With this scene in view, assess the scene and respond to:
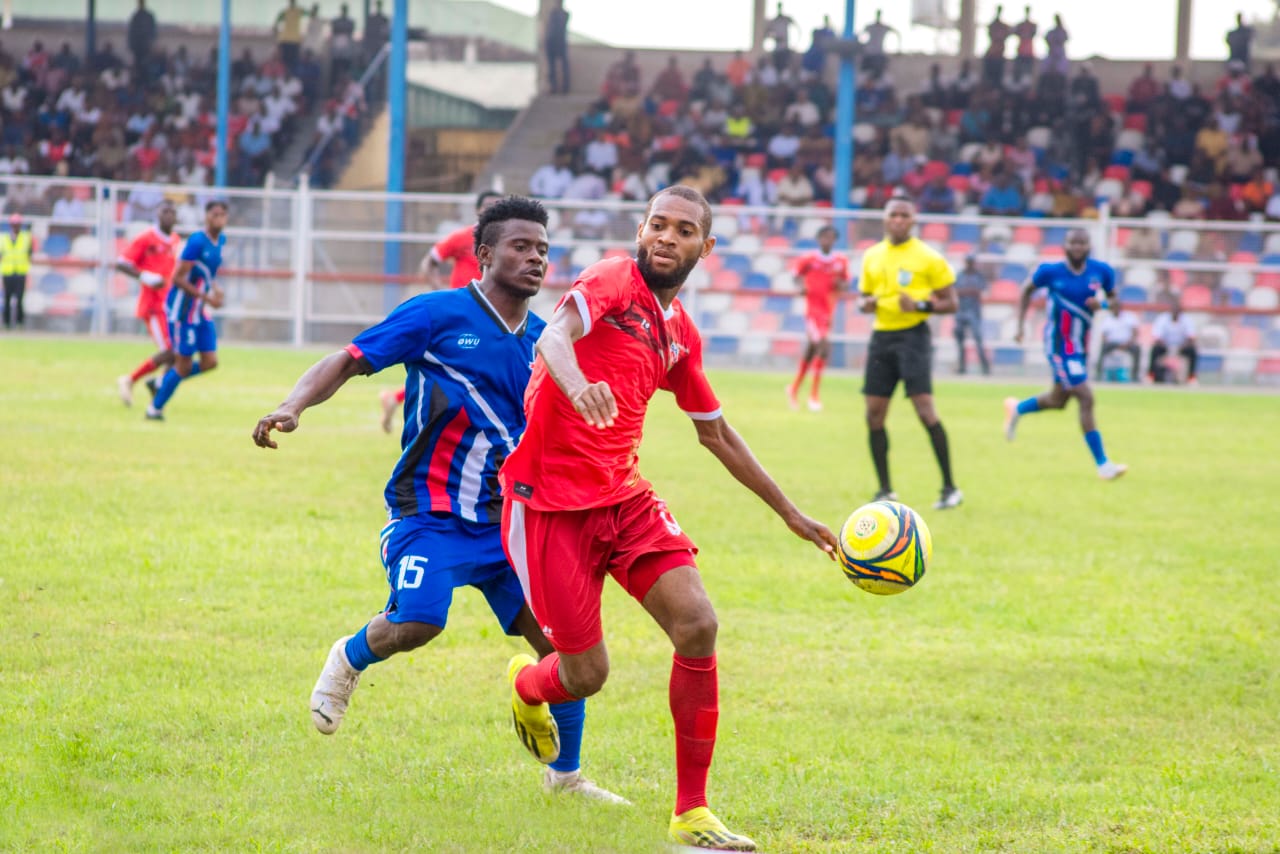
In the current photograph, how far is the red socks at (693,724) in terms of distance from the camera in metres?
4.38

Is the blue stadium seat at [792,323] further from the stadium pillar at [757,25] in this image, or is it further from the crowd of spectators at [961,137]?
the stadium pillar at [757,25]

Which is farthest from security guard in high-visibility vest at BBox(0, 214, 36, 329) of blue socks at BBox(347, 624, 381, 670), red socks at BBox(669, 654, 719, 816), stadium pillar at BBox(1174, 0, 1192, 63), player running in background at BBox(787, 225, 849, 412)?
red socks at BBox(669, 654, 719, 816)

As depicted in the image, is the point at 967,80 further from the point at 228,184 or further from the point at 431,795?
the point at 431,795

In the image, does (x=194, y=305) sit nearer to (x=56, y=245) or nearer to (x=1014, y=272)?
(x=56, y=245)

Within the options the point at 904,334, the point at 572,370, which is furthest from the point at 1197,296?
the point at 572,370


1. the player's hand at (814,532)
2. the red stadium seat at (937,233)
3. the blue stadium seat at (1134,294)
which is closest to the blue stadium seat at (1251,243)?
the blue stadium seat at (1134,294)

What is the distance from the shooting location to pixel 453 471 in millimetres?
4910

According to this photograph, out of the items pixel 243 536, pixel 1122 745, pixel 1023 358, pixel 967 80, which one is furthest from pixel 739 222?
pixel 1122 745

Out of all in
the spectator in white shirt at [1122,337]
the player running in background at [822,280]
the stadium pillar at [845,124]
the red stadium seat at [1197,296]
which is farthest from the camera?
the stadium pillar at [845,124]

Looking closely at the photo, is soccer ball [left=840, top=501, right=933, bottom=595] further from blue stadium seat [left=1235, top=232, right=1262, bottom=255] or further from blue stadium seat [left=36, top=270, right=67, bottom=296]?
blue stadium seat [left=36, top=270, right=67, bottom=296]

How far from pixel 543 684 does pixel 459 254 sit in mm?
10345

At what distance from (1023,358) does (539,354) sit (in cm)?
2231

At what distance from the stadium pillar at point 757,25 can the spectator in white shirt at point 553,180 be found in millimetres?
6583

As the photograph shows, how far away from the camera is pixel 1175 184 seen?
2969 centimetres
